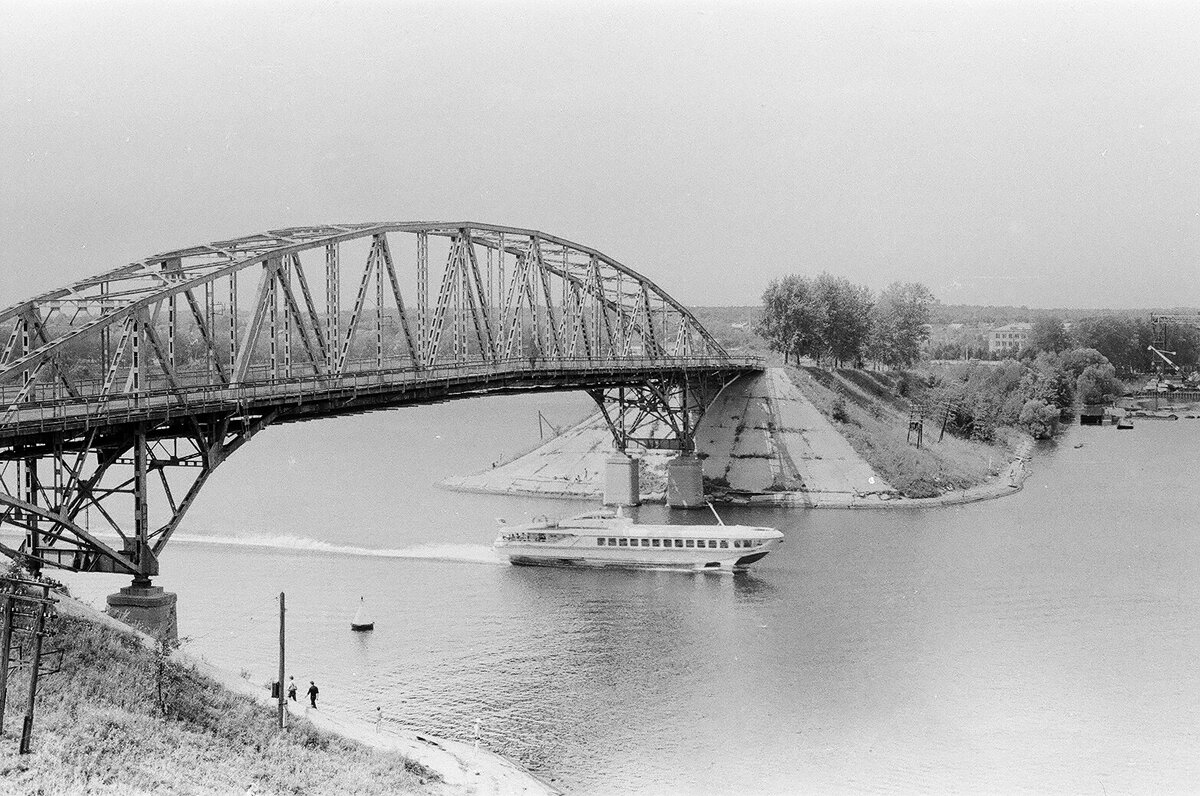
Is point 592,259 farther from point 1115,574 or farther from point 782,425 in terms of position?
point 1115,574

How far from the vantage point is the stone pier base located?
1513 inches

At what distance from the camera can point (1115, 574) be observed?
198 ft

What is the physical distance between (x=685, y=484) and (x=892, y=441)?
2004 centimetres

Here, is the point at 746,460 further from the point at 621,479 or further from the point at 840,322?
the point at 840,322

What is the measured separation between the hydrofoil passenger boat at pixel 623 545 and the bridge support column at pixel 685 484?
80.1 ft

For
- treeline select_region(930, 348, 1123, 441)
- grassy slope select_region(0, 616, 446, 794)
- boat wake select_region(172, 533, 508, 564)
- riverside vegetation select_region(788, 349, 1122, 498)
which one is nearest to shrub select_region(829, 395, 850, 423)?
riverside vegetation select_region(788, 349, 1122, 498)

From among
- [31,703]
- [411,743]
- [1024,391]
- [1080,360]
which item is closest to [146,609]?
[411,743]

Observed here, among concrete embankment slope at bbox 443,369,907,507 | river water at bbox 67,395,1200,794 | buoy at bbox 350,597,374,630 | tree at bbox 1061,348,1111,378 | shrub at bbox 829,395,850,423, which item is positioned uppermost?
tree at bbox 1061,348,1111,378

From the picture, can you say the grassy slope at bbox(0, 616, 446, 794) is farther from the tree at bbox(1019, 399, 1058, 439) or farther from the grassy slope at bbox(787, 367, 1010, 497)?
the tree at bbox(1019, 399, 1058, 439)

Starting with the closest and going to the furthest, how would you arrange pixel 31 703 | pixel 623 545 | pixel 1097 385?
pixel 31 703, pixel 623 545, pixel 1097 385

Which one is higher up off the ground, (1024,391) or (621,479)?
(1024,391)

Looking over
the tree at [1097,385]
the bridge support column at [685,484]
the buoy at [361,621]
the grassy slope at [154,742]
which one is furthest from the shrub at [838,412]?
the tree at [1097,385]

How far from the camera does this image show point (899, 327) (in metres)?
145

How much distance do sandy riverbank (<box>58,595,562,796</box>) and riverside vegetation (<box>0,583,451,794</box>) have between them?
92 centimetres
